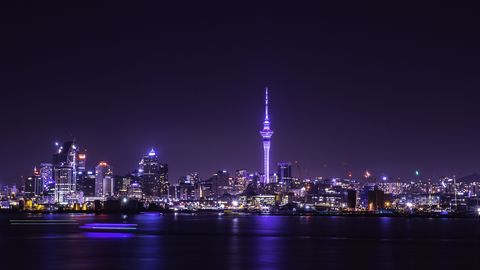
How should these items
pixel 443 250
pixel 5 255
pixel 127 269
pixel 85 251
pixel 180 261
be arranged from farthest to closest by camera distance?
pixel 443 250, pixel 85 251, pixel 5 255, pixel 180 261, pixel 127 269

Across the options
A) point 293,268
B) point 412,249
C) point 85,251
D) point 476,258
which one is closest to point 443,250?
point 412,249

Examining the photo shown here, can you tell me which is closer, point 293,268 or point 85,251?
point 293,268

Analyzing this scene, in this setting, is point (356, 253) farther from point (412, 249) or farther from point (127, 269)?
point (127, 269)

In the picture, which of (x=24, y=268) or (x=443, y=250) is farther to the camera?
(x=443, y=250)

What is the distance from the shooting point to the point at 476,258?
51.8m

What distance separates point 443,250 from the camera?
60.3 m

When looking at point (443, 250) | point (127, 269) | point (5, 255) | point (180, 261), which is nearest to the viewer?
point (127, 269)

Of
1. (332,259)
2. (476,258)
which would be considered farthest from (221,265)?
(476,258)

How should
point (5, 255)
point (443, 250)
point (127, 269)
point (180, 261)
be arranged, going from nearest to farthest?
point (127, 269) → point (180, 261) → point (5, 255) → point (443, 250)

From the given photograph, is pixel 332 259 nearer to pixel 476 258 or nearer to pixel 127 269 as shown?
pixel 476 258

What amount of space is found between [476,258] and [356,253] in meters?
9.21

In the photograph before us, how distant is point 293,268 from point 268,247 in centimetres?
1761

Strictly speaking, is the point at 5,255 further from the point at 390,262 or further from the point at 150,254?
the point at 390,262

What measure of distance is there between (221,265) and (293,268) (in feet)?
15.0
